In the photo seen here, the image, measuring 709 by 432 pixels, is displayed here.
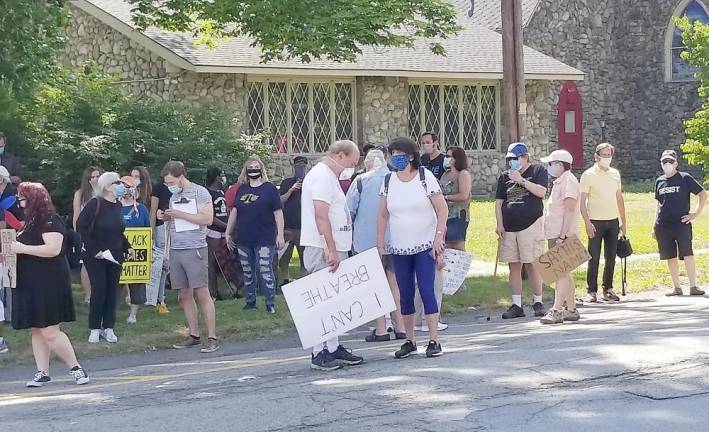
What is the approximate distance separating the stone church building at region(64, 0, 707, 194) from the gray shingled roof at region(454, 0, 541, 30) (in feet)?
0.23

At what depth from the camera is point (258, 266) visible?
13.8m

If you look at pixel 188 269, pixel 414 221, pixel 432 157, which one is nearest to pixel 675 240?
pixel 432 157

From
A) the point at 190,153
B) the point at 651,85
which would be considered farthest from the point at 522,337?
the point at 651,85

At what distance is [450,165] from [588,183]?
6.42 feet

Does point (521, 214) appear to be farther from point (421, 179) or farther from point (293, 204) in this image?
point (293, 204)

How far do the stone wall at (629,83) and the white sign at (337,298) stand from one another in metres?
27.1

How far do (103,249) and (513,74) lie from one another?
6.79 meters

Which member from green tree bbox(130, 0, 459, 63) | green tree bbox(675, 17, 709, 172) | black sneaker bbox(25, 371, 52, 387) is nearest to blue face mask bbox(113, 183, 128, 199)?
black sneaker bbox(25, 371, 52, 387)

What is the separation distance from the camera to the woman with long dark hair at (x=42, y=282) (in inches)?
384

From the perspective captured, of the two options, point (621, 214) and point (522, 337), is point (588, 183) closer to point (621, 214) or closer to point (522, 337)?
point (621, 214)

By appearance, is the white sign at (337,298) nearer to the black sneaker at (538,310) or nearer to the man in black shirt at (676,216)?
the black sneaker at (538,310)

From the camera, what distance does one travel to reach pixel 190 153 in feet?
54.9

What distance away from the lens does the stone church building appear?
25438 mm

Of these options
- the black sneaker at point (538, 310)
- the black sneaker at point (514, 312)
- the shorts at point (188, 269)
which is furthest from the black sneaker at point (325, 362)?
the black sneaker at point (538, 310)
